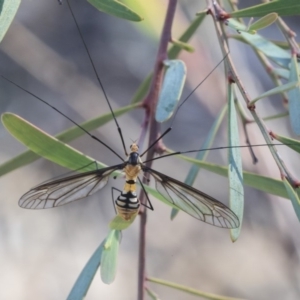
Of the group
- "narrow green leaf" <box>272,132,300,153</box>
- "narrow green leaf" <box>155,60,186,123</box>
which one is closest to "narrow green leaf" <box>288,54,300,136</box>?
"narrow green leaf" <box>272,132,300,153</box>

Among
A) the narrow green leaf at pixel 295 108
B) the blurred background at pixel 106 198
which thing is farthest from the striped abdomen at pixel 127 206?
the blurred background at pixel 106 198

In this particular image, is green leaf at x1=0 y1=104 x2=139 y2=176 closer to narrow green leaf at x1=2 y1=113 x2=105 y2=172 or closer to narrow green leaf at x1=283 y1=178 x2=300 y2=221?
narrow green leaf at x1=2 y1=113 x2=105 y2=172

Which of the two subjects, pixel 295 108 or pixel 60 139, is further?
pixel 60 139

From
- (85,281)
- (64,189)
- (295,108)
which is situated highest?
(295,108)

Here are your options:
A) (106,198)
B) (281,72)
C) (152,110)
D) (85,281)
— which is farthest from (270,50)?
(106,198)

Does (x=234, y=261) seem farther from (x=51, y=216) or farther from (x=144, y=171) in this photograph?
(x=144, y=171)

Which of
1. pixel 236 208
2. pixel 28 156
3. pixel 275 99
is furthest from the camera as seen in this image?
pixel 275 99

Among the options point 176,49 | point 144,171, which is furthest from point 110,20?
point 144,171

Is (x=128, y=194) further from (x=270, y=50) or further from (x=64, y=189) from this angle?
(x=270, y=50)
